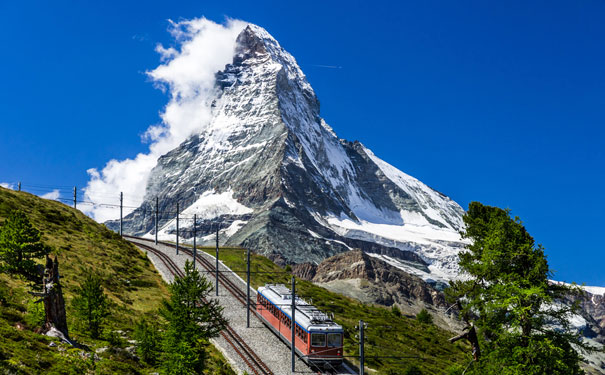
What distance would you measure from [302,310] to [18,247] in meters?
23.7

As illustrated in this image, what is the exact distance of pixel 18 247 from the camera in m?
42.0

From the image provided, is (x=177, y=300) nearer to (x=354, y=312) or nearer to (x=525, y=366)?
(x=525, y=366)

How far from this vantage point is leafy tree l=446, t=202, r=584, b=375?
795 inches

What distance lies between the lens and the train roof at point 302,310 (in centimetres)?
4275

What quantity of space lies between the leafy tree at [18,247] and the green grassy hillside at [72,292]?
139cm

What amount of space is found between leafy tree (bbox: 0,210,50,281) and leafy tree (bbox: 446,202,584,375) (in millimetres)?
32163

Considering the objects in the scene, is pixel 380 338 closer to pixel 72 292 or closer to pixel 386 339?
pixel 386 339

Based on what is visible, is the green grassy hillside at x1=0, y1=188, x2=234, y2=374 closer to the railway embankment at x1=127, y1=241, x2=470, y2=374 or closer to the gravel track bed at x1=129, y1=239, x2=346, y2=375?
the gravel track bed at x1=129, y1=239, x2=346, y2=375

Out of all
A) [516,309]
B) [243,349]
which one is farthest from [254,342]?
[516,309]

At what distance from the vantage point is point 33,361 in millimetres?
22812

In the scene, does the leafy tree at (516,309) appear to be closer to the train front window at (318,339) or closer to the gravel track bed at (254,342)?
the train front window at (318,339)

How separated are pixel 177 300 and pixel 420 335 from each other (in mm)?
54338

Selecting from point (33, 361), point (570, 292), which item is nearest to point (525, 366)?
point (570, 292)

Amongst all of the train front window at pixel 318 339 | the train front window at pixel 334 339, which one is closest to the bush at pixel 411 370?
the train front window at pixel 334 339
